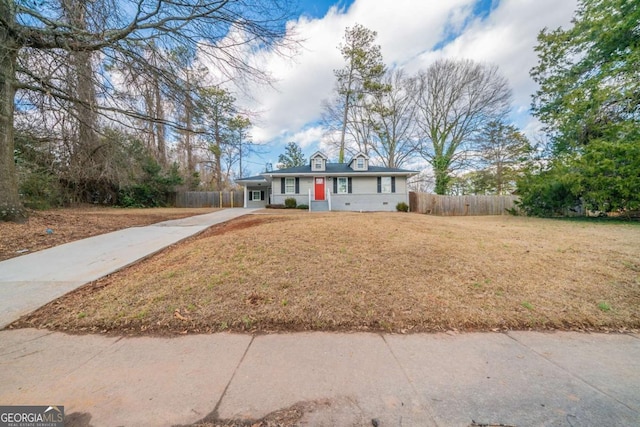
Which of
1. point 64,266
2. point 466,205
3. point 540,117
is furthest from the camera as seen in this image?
point 466,205

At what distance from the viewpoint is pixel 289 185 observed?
1772cm

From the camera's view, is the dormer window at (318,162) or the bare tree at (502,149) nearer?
the dormer window at (318,162)

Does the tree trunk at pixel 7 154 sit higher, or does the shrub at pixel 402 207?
the tree trunk at pixel 7 154

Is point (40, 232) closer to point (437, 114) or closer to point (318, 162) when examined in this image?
point (318, 162)

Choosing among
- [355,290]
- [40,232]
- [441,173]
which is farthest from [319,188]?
[355,290]

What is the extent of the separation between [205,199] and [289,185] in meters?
9.39

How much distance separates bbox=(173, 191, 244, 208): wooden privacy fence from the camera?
21.5m

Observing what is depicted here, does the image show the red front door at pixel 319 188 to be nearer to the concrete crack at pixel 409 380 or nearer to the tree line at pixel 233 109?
the tree line at pixel 233 109

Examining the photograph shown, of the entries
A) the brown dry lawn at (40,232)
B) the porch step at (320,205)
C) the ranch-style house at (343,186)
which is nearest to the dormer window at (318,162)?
the ranch-style house at (343,186)

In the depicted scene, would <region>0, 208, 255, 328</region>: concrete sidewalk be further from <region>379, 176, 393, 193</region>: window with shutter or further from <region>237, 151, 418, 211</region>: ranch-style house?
<region>379, 176, 393, 193</region>: window with shutter

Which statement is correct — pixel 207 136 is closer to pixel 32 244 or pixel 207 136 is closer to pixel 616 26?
pixel 32 244

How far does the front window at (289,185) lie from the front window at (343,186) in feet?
11.0

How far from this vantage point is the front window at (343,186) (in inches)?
692

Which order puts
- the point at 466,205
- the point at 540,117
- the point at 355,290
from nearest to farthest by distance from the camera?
the point at 355,290
the point at 540,117
the point at 466,205
